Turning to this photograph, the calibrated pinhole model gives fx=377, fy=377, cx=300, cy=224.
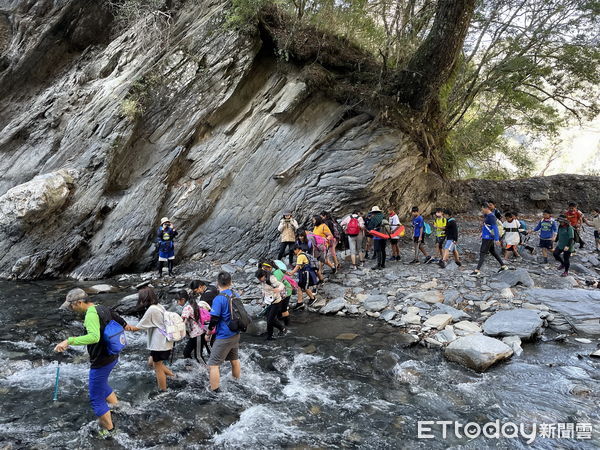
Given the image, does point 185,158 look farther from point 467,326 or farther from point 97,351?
point 467,326

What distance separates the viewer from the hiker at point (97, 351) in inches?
197

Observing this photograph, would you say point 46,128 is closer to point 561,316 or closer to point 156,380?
point 156,380

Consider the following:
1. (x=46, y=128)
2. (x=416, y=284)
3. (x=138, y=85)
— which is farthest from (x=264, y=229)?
(x=46, y=128)

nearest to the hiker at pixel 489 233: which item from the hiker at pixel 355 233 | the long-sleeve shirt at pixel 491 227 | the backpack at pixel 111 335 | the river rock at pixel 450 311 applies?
the long-sleeve shirt at pixel 491 227

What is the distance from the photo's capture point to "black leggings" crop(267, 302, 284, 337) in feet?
28.6

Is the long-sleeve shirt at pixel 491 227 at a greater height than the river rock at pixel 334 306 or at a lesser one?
greater

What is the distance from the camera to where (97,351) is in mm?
5129

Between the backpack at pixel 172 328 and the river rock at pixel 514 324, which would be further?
the river rock at pixel 514 324

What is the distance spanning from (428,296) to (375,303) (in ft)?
4.82

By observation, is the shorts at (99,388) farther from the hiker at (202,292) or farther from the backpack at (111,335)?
the hiker at (202,292)

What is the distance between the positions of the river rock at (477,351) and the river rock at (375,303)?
2.74 metres

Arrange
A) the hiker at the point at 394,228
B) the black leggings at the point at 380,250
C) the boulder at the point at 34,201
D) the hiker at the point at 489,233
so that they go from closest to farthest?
the hiker at the point at 489,233 → the black leggings at the point at 380,250 → the hiker at the point at 394,228 → the boulder at the point at 34,201

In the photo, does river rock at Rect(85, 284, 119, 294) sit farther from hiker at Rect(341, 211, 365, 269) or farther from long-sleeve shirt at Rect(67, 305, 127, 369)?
hiker at Rect(341, 211, 365, 269)

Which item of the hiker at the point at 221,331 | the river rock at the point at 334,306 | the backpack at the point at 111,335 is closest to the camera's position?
Result: the backpack at the point at 111,335
